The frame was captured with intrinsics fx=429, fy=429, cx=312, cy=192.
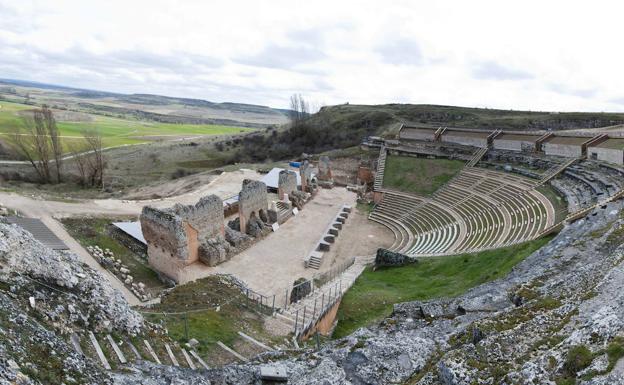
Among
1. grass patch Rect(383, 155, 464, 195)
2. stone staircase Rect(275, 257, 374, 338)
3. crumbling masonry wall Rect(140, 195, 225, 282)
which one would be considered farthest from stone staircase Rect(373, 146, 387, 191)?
crumbling masonry wall Rect(140, 195, 225, 282)

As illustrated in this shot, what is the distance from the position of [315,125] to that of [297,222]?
178ft

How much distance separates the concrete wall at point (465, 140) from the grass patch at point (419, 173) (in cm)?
510

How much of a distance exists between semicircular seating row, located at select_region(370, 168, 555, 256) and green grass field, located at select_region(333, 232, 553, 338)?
2578 millimetres

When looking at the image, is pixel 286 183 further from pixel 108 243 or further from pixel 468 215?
pixel 108 243

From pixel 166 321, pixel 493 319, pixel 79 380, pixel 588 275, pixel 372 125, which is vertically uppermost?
pixel 372 125

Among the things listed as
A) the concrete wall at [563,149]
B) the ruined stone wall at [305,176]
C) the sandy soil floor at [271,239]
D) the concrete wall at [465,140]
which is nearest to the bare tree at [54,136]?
the sandy soil floor at [271,239]

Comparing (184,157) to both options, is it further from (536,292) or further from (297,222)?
(536,292)

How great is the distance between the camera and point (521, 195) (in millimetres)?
33969

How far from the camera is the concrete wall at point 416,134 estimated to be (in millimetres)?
60188

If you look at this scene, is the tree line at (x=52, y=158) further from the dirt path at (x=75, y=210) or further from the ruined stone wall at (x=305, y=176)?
the ruined stone wall at (x=305, y=176)

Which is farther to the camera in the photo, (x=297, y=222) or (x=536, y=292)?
(x=297, y=222)

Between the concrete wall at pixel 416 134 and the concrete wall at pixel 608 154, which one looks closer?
the concrete wall at pixel 608 154

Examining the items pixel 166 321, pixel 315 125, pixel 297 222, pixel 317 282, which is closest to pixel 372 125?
pixel 315 125

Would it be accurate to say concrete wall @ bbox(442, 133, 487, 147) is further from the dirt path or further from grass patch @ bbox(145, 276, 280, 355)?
grass patch @ bbox(145, 276, 280, 355)
